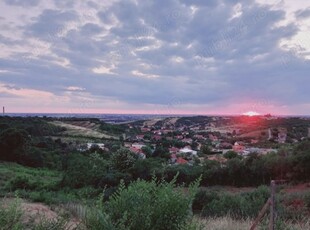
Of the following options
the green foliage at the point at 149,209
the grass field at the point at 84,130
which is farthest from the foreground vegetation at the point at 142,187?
the grass field at the point at 84,130

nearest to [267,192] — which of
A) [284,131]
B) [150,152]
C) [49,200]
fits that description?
[49,200]

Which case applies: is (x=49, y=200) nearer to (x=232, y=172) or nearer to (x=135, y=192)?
(x=135, y=192)

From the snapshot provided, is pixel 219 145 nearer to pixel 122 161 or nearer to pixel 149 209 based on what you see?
pixel 122 161

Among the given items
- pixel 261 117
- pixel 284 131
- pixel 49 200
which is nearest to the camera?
pixel 49 200

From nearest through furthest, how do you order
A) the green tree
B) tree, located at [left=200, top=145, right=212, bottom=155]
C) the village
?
1. the green tree
2. the village
3. tree, located at [left=200, top=145, right=212, bottom=155]

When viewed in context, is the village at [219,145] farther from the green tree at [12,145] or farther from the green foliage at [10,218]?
the green foliage at [10,218]

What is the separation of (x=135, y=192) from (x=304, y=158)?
23.2 m

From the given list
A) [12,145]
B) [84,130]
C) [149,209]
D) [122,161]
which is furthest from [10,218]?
[84,130]

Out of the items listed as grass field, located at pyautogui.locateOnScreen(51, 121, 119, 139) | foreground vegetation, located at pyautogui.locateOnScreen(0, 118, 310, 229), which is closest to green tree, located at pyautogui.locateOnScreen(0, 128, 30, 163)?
foreground vegetation, located at pyautogui.locateOnScreen(0, 118, 310, 229)

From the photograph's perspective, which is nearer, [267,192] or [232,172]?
[267,192]

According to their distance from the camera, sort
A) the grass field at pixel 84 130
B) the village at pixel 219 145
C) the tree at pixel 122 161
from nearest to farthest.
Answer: the tree at pixel 122 161, the village at pixel 219 145, the grass field at pixel 84 130

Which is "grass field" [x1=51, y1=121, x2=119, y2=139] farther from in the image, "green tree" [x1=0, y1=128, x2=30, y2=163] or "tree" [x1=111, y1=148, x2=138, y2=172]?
"tree" [x1=111, y1=148, x2=138, y2=172]

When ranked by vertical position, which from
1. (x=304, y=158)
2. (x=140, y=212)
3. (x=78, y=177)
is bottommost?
(x=78, y=177)

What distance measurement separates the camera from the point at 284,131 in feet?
179
